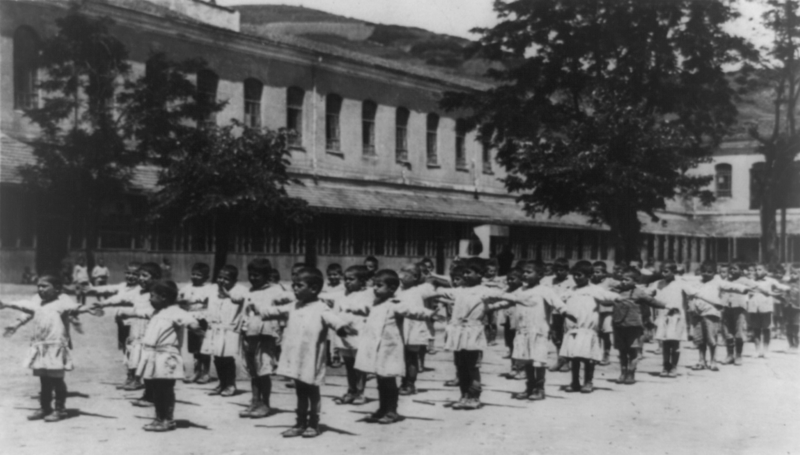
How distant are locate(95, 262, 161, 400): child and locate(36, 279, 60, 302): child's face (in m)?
0.44

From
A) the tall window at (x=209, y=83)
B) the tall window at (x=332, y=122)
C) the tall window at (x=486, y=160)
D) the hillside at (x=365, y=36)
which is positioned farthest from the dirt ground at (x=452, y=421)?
the hillside at (x=365, y=36)

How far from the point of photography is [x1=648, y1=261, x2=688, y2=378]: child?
13523mm

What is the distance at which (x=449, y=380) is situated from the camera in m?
12.9

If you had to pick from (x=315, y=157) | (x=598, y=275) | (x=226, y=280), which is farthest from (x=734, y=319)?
(x=315, y=157)

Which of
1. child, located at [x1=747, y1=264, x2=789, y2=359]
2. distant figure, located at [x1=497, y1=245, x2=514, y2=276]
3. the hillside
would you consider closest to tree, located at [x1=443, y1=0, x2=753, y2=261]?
distant figure, located at [x1=497, y1=245, x2=514, y2=276]

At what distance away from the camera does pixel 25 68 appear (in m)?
25.8

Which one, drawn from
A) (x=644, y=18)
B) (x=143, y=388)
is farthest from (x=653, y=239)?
(x=143, y=388)

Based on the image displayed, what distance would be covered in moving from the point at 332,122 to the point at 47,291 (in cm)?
2681

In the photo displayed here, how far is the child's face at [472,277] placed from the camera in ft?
34.8

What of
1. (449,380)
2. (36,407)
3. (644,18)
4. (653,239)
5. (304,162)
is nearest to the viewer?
(36,407)

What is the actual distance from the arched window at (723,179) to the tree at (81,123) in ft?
143

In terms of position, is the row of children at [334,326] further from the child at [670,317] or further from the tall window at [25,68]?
the tall window at [25,68]

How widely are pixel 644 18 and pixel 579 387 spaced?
14.5 m

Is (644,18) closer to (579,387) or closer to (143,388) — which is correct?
(579,387)
